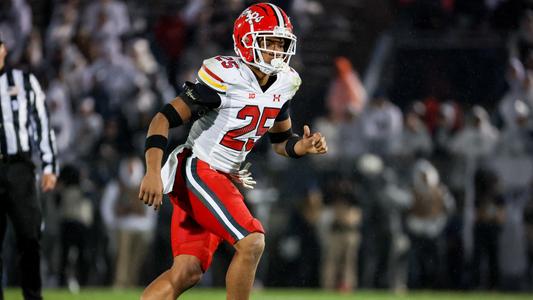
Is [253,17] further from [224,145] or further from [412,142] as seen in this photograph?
[412,142]

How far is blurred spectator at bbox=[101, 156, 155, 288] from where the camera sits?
10344mm

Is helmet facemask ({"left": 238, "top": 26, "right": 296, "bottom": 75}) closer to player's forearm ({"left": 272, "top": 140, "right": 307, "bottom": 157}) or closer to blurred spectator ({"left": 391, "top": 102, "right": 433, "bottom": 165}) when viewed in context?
player's forearm ({"left": 272, "top": 140, "right": 307, "bottom": 157})

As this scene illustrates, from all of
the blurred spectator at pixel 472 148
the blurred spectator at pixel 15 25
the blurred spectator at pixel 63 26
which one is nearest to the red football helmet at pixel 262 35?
the blurred spectator at pixel 472 148

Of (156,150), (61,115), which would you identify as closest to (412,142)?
(61,115)

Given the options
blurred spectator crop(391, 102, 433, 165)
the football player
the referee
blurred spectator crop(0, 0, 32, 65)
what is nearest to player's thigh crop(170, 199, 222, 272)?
the football player

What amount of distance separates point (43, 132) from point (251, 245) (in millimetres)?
1987

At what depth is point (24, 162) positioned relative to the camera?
589cm

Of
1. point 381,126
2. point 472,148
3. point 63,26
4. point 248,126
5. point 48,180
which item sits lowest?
point 472,148

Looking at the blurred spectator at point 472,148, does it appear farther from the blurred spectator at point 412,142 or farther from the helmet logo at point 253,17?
the helmet logo at point 253,17

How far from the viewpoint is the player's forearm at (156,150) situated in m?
4.55

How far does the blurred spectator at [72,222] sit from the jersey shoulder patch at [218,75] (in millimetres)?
5695

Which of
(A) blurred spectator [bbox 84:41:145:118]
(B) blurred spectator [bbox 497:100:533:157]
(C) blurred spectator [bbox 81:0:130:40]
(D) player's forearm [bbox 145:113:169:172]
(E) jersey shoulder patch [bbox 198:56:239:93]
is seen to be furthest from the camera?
(C) blurred spectator [bbox 81:0:130:40]

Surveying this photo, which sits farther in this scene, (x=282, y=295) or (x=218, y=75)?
(x=282, y=295)

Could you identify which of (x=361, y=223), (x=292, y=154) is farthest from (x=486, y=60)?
(x=292, y=154)
